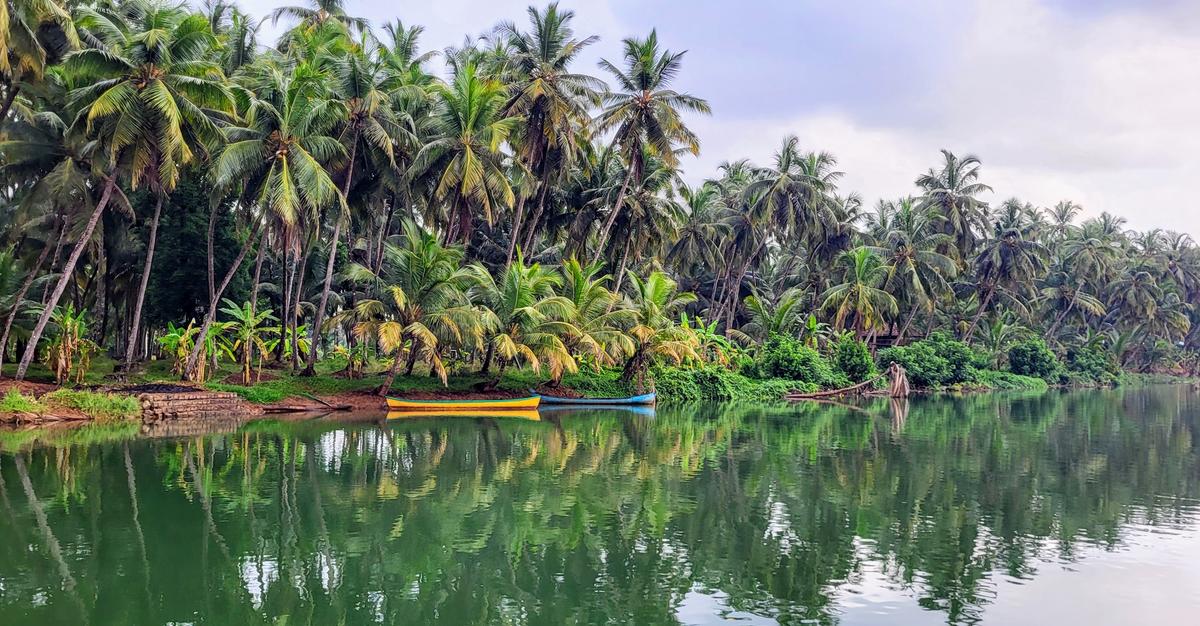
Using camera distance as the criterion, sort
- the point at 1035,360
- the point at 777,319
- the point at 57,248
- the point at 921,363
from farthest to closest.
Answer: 1. the point at 1035,360
2. the point at 921,363
3. the point at 777,319
4. the point at 57,248

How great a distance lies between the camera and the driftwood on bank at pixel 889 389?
40.0m

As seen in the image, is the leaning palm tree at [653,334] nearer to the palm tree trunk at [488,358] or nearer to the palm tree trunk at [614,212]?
the palm tree trunk at [614,212]

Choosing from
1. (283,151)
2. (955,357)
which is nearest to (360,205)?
(283,151)

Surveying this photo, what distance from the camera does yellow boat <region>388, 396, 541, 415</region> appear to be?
28844mm

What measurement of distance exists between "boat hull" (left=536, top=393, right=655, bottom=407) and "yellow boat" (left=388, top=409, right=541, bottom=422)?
2.52 meters

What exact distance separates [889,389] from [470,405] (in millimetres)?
23928

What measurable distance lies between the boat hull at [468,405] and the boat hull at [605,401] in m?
1.56

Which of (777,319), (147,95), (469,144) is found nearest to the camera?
(147,95)

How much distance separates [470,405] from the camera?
2983 cm

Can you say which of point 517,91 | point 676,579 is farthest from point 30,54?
point 676,579

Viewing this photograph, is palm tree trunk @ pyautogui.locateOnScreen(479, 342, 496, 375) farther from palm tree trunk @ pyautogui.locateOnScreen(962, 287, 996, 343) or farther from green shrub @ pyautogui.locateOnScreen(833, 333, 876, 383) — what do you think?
palm tree trunk @ pyautogui.locateOnScreen(962, 287, 996, 343)

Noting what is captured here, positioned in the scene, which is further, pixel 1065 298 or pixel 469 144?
pixel 1065 298

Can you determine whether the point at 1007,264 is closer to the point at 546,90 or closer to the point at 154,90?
the point at 546,90

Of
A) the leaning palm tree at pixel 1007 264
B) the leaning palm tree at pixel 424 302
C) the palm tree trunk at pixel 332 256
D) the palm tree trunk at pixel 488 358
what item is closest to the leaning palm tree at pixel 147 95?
the palm tree trunk at pixel 332 256
